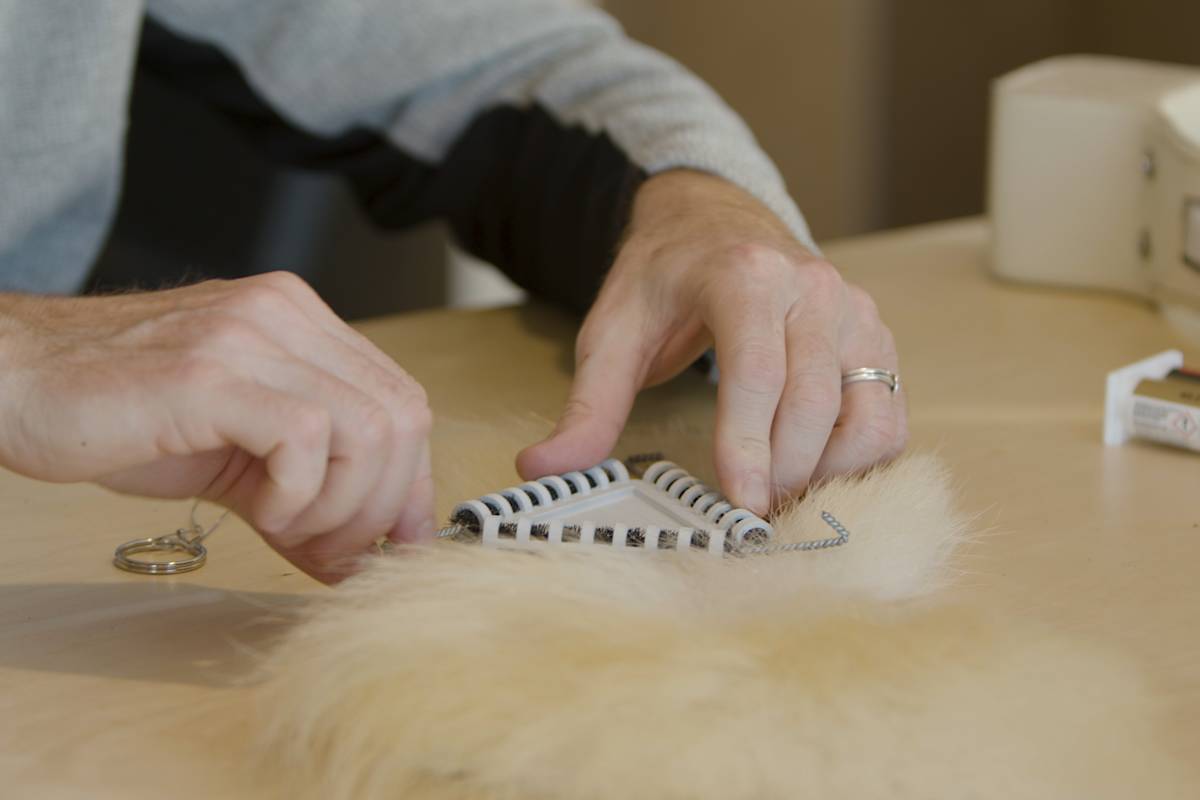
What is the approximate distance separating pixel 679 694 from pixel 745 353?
0.78 feet

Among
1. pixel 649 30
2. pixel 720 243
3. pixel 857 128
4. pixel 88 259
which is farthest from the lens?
pixel 649 30

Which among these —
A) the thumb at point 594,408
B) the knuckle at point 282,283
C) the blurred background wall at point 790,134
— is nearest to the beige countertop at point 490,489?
the thumb at point 594,408

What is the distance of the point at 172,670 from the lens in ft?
1.68

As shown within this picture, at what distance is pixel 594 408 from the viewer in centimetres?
65

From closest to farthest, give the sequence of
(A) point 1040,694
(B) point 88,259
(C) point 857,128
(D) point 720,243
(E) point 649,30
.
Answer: (A) point 1040,694 → (D) point 720,243 → (B) point 88,259 → (C) point 857,128 → (E) point 649,30

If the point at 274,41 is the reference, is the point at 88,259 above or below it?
below

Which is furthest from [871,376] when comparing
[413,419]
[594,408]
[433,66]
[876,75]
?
[876,75]

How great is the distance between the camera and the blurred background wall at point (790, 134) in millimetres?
1513

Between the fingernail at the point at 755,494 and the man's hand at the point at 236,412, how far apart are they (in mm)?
138

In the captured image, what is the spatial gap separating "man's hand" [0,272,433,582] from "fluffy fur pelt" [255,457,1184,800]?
0.04 m

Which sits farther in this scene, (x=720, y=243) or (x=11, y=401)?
(x=720, y=243)

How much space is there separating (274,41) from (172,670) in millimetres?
681

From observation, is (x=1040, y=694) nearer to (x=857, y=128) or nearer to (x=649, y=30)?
(x=857, y=128)

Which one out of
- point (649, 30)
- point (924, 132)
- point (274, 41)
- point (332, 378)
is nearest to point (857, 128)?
point (924, 132)
